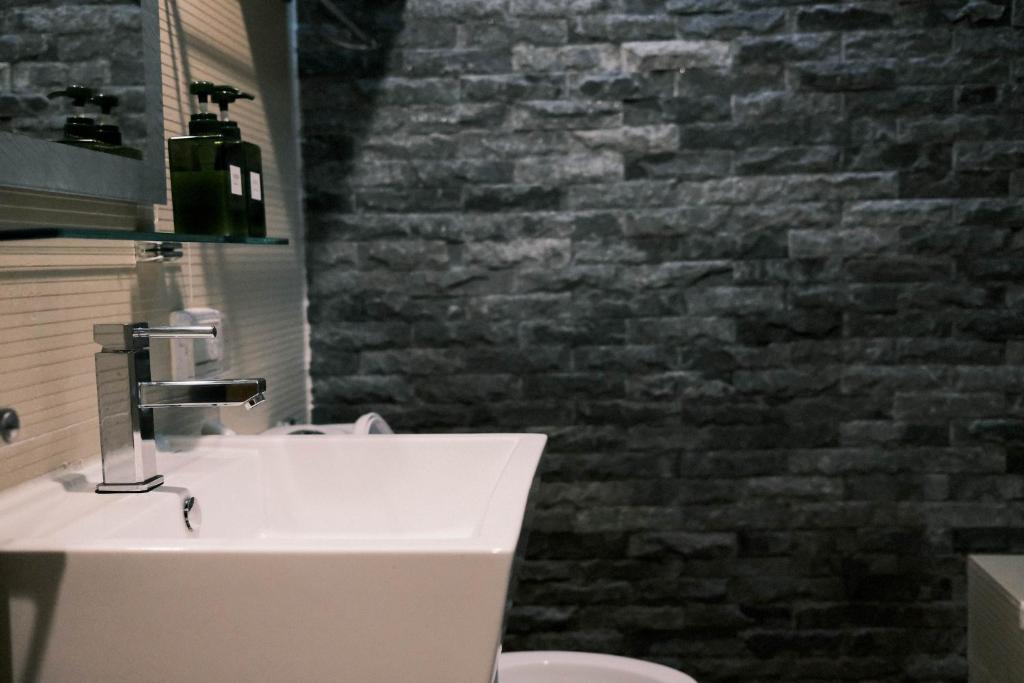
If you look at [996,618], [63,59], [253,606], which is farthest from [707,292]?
[253,606]

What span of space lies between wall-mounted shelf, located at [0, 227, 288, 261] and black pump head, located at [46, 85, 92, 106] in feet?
0.59

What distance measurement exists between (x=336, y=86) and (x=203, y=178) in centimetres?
95

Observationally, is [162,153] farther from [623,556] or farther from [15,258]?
[623,556]

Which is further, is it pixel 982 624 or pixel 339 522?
pixel 982 624

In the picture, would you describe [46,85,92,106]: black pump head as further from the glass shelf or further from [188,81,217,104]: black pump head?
[188,81,217,104]: black pump head

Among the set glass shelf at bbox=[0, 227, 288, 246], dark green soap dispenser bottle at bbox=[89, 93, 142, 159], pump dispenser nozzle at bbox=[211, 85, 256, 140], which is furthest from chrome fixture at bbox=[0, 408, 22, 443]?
pump dispenser nozzle at bbox=[211, 85, 256, 140]

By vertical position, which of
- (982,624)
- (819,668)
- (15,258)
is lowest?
(819,668)

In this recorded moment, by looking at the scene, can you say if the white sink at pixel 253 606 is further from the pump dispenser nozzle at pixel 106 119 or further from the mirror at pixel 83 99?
the pump dispenser nozzle at pixel 106 119

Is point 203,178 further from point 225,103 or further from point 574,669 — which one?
point 574,669

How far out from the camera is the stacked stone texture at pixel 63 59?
Answer: 1.25 meters

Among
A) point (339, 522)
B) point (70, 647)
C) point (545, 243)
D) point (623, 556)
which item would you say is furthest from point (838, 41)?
point (70, 647)

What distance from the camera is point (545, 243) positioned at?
254 cm

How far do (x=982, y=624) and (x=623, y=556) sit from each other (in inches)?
34.2

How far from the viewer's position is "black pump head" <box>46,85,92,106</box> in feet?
4.43
